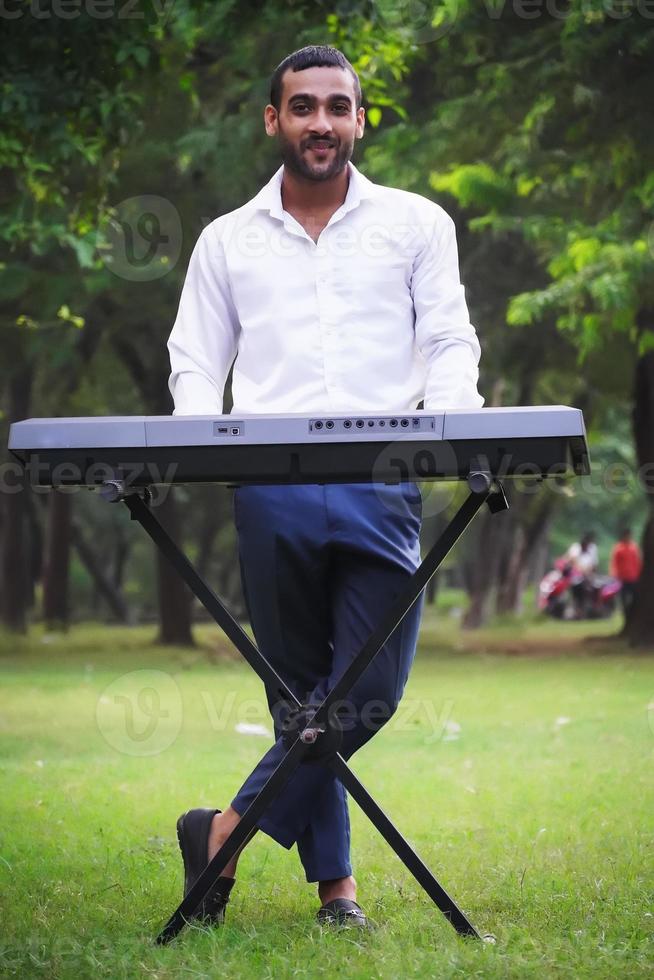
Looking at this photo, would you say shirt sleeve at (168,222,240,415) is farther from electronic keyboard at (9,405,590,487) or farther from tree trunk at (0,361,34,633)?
tree trunk at (0,361,34,633)

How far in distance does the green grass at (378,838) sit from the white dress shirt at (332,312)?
1.42 metres

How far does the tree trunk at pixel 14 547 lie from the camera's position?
72.9ft

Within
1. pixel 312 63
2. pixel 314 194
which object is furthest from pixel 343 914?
pixel 312 63

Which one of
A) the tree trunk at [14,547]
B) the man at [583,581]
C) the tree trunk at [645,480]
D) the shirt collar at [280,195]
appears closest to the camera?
the shirt collar at [280,195]

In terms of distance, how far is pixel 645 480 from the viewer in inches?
725

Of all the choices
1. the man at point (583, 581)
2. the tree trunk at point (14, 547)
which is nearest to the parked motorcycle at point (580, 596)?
the man at point (583, 581)

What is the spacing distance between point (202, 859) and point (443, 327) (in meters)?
1.59

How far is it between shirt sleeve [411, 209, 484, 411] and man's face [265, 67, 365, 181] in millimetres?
351

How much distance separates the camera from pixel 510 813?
6625 mm

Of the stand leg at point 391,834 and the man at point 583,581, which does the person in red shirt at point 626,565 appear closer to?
the man at point 583,581

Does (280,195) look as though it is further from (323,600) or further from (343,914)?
(343,914)

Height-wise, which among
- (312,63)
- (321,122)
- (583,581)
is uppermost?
(312,63)

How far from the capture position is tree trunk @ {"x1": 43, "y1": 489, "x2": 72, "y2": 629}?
24891 millimetres

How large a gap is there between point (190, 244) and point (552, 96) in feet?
A: 19.2
